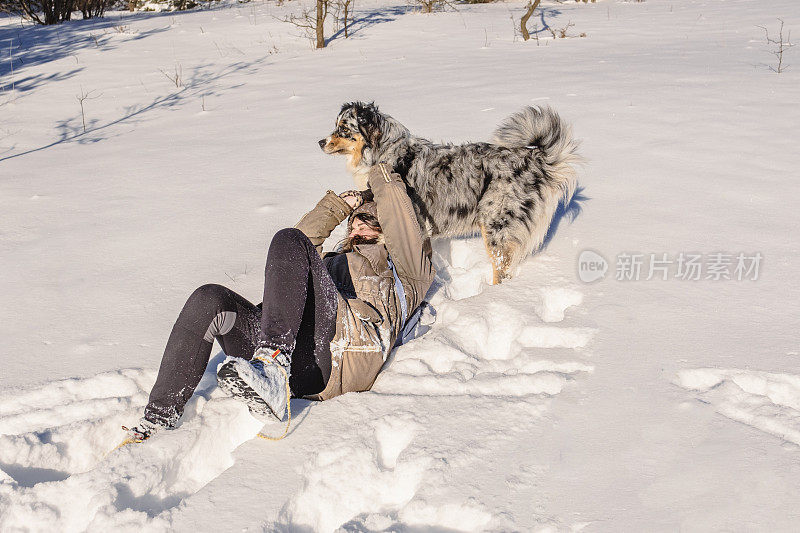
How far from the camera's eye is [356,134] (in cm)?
363

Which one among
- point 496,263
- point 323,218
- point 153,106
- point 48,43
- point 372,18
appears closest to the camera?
point 323,218

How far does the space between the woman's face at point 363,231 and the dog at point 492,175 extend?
2.11ft

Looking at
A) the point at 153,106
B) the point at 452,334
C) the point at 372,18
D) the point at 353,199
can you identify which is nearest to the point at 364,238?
the point at 353,199

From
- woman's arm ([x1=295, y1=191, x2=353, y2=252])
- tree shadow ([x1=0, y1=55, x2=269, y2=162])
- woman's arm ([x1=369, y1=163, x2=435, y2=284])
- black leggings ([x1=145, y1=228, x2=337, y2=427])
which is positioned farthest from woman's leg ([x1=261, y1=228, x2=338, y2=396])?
tree shadow ([x1=0, y1=55, x2=269, y2=162])

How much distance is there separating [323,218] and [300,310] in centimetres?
81

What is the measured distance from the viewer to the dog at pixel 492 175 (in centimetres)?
336

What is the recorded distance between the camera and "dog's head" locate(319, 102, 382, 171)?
3602 mm

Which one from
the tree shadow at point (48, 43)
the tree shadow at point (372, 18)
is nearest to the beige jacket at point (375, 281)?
the tree shadow at point (48, 43)

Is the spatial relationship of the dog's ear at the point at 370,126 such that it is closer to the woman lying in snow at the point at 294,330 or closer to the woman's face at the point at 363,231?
the woman's face at the point at 363,231

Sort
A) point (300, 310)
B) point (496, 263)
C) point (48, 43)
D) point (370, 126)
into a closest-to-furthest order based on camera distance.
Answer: point (300, 310) < point (496, 263) < point (370, 126) < point (48, 43)

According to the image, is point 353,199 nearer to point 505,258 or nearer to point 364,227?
point 364,227

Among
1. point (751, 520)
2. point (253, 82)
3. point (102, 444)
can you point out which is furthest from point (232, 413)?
point (253, 82)

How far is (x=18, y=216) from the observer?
13.5 ft

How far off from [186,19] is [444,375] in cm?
1327
